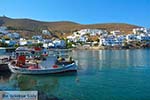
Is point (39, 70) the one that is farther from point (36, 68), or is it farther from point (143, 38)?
point (143, 38)

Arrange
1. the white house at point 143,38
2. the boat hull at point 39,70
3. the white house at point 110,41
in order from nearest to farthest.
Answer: the boat hull at point 39,70 < the white house at point 110,41 < the white house at point 143,38

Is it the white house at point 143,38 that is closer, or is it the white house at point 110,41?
the white house at point 110,41

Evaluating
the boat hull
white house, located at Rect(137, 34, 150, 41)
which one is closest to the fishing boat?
the boat hull

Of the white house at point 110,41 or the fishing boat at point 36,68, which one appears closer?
the fishing boat at point 36,68

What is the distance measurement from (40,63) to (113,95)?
1878 cm

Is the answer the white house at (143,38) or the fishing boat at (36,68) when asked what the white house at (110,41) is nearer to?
the white house at (143,38)

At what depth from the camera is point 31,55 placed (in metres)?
51.7

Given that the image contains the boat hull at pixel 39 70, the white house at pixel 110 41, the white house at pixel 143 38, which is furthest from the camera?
the white house at pixel 143 38

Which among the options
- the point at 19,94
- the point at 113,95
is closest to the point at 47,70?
the point at 113,95

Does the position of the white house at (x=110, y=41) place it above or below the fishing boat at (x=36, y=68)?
above

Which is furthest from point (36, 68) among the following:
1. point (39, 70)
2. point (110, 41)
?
point (110, 41)

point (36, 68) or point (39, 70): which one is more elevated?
point (36, 68)

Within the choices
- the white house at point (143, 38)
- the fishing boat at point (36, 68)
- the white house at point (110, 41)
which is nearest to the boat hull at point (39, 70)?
the fishing boat at point (36, 68)

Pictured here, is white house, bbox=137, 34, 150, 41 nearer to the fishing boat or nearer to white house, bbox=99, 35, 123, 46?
white house, bbox=99, 35, 123, 46
